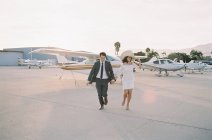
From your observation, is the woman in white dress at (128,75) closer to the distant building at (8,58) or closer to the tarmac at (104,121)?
the tarmac at (104,121)

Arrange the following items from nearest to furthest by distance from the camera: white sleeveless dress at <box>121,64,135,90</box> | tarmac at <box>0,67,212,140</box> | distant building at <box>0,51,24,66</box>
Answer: tarmac at <box>0,67,212,140</box> → white sleeveless dress at <box>121,64,135,90</box> → distant building at <box>0,51,24,66</box>

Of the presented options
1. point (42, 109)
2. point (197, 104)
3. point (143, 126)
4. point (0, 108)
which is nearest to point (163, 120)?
point (143, 126)

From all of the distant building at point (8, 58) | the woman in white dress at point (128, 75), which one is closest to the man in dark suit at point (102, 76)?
the woman in white dress at point (128, 75)

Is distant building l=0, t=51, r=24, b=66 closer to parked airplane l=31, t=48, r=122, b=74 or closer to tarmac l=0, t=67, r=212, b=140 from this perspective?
parked airplane l=31, t=48, r=122, b=74

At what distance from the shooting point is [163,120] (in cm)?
640

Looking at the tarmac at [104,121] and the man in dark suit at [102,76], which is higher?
the man in dark suit at [102,76]

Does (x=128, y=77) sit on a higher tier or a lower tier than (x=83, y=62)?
lower

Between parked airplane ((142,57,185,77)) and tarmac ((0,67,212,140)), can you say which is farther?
parked airplane ((142,57,185,77))

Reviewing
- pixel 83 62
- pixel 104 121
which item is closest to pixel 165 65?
pixel 83 62

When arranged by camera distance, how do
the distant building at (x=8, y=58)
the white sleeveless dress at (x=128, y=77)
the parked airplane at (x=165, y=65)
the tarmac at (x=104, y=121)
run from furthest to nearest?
the distant building at (x=8, y=58), the parked airplane at (x=165, y=65), the white sleeveless dress at (x=128, y=77), the tarmac at (x=104, y=121)

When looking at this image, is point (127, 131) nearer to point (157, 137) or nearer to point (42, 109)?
point (157, 137)

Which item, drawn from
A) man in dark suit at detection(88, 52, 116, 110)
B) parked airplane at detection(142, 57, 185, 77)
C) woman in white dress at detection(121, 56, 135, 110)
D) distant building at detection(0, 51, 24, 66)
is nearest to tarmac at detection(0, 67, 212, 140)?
man in dark suit at detection(88, 52, 116, 110)

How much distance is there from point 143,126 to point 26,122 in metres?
2.89

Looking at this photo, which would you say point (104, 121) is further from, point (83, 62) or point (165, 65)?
point (165, 65)
